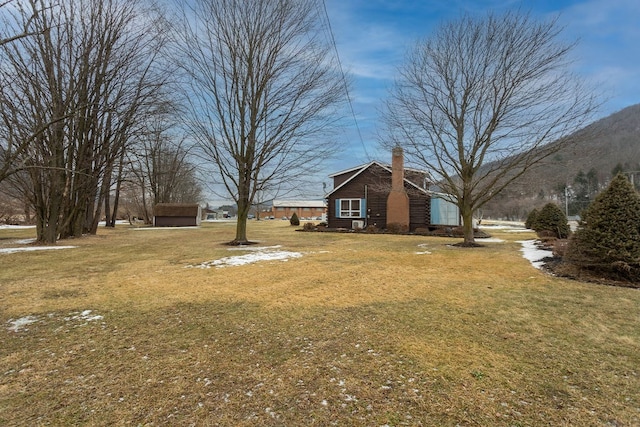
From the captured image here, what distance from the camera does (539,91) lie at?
1229 centimetres

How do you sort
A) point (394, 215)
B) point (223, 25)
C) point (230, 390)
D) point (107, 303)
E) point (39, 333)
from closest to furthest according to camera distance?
point (230, 390) < point (39, 333) < point (107, 303) < point (223, 25) < point (394, 215)

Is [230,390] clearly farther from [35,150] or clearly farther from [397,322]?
[35,150]

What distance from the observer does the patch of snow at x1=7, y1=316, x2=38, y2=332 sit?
4.00 metres

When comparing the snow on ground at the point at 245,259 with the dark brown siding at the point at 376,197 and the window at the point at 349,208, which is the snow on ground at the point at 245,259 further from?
the window at the point at 349,208

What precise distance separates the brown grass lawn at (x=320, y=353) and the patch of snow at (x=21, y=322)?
1.4 inches

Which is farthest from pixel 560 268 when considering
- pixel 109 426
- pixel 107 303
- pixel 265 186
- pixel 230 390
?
pixel 265 186

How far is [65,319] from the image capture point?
430cm

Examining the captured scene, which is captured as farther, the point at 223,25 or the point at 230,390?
the point at 223,25

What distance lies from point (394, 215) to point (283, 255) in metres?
13.8

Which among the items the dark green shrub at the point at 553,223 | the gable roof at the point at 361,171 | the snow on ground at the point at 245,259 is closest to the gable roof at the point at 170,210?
the gable roof at the point at 361,171

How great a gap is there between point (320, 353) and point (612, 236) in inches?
270

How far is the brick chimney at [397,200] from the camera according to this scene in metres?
22.4

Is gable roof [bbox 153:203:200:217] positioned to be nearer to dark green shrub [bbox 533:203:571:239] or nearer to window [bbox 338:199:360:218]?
window [bbox 338:199:360:218]

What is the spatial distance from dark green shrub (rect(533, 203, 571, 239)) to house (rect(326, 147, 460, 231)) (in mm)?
6535
